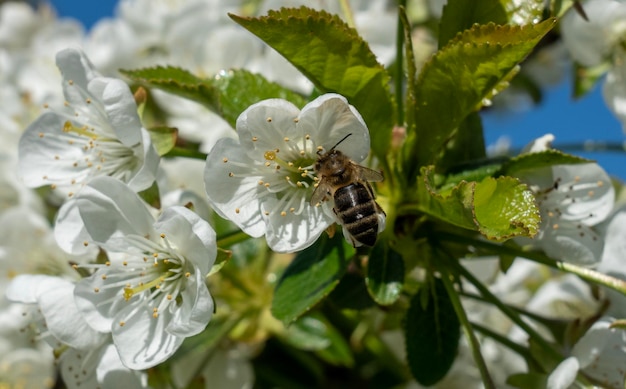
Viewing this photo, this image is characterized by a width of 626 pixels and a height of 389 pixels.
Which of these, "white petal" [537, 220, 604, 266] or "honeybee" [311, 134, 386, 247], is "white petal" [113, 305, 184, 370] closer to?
"honeybee" [311, 134, 386, 247]

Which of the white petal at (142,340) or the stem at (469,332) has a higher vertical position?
the stem at (469,332)

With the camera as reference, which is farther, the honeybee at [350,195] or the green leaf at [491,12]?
the green leaf at [491,12]

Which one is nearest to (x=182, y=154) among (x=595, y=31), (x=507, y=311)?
(x=507, y=311)

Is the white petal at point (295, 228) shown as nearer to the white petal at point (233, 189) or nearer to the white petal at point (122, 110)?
the white petal at point (233, 189)

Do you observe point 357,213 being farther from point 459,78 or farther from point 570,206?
point 570,206

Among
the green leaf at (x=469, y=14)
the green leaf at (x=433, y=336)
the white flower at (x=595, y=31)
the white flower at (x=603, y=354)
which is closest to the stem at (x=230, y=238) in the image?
the green leaf at (x=433, y=336)

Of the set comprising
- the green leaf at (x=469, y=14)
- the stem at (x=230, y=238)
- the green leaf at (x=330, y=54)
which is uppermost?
the green leaf at (x=469, y=14)

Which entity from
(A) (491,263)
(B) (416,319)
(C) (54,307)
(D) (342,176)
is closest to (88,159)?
(C) (54,307)
